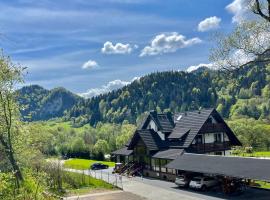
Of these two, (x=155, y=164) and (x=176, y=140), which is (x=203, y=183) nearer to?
(x=155, y=164)

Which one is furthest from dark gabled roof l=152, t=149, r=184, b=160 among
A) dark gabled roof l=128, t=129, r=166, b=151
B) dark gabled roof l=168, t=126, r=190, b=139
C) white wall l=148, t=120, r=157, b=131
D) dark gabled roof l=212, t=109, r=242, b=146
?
dark gabled roof l=212, t=109, r=242, b=146

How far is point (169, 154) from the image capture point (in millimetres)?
48469

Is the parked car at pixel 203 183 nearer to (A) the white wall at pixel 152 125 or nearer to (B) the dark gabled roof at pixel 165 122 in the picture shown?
(B) the dark gabled roof at pixel 165 122

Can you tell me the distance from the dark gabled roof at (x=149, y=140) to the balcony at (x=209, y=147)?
15.4ft

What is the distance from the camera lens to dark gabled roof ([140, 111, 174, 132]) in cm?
5543

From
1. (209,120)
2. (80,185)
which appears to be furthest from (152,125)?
(80,185)

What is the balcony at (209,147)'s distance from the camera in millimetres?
50531

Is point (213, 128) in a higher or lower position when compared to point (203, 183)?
higher

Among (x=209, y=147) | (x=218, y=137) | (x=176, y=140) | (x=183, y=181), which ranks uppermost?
(x=218, y=137)

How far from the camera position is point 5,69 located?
2816 centimetres

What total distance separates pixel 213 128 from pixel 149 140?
8.89 meters

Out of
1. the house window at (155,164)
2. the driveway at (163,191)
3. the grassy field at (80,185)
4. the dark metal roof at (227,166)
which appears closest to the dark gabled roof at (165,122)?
the house window at (155,164)

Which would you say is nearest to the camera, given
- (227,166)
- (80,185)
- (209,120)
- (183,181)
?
(227,166)

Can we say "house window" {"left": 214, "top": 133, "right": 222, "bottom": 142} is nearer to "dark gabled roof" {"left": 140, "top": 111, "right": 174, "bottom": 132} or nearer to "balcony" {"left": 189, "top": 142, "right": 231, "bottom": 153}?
"balcony" {"left": 189, "top": 142, "right": 231, "bottom": 153}
